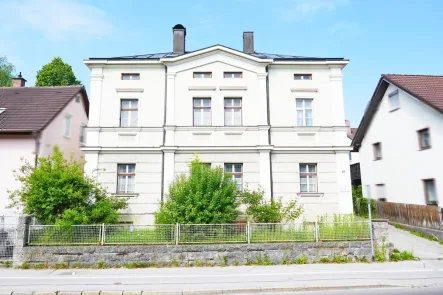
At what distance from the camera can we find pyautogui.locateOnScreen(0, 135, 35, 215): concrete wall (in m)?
14.0

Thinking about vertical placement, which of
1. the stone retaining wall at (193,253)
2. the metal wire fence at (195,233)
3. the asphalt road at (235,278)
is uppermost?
the metal wire fence at (195,233)

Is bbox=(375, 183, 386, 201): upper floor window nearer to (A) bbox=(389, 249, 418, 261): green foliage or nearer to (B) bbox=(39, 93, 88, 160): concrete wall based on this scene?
(A) bbox=(389, 249, 418, 261): green foliage

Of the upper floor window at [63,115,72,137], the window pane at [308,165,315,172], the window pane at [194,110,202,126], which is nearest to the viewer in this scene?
the window pane at [308,165,315,172]

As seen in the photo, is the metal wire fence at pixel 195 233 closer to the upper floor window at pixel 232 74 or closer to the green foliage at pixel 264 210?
the green foliage at pixel 264 210

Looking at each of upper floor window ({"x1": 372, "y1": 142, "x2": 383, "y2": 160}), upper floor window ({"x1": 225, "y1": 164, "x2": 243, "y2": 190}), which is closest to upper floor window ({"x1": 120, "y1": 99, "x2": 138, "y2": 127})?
upper floor window ({"x1": 225, "y1": 164, "x2": 243, "y2": 190})

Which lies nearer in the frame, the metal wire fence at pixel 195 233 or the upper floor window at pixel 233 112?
the metal wire fence at pixel 195 233

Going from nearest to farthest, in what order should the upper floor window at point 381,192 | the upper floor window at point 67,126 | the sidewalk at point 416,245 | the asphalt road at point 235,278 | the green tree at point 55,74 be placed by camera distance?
the asphalt road at point 235,278
the sidewalk at point 416,245
the upper floor window at point 67,126
the upper floor window at point 381,192
the green tree at point 55,74

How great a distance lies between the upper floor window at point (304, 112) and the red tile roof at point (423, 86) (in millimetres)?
5376

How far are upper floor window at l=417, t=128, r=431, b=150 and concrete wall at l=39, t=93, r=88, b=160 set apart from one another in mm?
17528

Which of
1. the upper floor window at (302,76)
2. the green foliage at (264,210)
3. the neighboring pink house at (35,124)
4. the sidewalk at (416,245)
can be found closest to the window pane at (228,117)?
the upper floor window at (302,76)

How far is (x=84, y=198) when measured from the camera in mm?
10641

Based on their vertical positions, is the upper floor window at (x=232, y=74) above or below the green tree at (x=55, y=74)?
below

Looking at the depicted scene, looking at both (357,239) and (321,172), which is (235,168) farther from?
(357,239)

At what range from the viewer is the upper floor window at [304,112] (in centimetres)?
1498
